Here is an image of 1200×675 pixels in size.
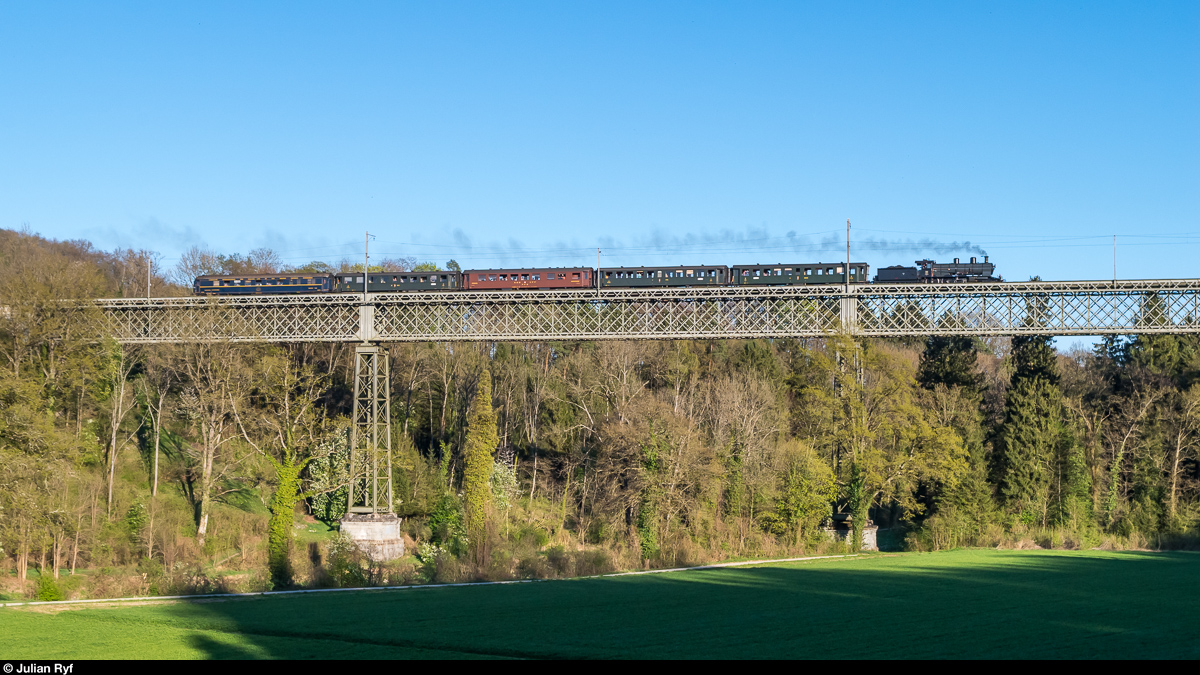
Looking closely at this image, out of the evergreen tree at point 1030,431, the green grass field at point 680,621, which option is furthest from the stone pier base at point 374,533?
the evergreen tree at point 1030,431

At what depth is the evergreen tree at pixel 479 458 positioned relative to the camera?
151 feet

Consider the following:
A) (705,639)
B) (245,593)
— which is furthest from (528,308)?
(705,639)

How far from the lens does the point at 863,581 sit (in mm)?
30969

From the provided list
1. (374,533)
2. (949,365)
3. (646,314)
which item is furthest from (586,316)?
(949,365)

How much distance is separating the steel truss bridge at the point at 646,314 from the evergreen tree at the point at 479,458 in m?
3.97

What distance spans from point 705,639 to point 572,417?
38.8 metres

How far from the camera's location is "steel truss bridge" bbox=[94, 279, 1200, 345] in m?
42.5

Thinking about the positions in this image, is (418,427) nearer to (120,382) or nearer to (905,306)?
(120,382)

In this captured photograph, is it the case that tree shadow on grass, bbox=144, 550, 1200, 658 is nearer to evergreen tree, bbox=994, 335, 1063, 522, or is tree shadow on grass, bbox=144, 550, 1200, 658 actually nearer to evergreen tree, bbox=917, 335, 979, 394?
evergreen tree, bbox=994, 335, 1063, 522

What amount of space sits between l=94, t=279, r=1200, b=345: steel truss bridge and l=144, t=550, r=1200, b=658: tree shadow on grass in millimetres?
12673

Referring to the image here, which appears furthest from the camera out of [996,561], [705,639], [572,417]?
[572,417]

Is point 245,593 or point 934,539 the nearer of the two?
point 245,593

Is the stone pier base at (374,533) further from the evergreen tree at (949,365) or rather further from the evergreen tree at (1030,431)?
the evergreen tree at (949,365)

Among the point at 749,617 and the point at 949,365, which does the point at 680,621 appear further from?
the point at 949,365
